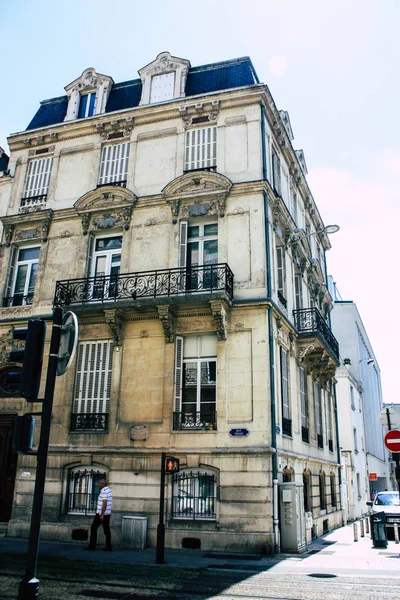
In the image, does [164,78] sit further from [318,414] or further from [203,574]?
[203,574]

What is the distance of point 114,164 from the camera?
63.4ft

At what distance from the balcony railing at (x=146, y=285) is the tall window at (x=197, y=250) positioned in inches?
1.2

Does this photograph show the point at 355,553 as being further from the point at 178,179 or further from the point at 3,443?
the point at 178,179

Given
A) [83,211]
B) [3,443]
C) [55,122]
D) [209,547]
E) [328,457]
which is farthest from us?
[328,457]

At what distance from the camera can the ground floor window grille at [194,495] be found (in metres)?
14.4

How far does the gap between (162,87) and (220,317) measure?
399 inches

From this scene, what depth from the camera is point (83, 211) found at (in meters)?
18.6

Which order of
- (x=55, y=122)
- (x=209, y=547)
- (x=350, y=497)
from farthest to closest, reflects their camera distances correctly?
(x=350, y=497) → (x=55, y=122) → (x=209, y=547)

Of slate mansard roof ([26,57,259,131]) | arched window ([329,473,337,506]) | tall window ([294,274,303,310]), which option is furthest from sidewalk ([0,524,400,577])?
slate mansard roof ([26,57,259,131])

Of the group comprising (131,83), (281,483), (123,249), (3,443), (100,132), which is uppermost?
(131,83)

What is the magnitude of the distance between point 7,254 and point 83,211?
332 centimetres

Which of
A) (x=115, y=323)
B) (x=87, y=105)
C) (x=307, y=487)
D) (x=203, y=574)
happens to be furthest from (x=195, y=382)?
(x=87, y=105)

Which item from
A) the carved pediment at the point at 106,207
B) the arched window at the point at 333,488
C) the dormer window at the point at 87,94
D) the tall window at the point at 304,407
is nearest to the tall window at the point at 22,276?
the carved pediment at the point at 106,207

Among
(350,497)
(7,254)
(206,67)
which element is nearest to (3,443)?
(7,254)
